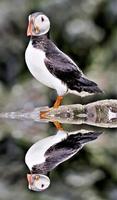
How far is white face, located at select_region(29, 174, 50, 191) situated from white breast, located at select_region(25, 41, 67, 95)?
445 mm

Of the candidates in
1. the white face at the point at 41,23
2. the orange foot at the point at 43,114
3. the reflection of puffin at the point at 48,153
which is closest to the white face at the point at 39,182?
the reflection of puffin at the point at 48,153

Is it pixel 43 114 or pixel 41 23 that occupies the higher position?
pixel 41 23

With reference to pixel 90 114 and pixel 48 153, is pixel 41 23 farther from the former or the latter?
pixel 48 153


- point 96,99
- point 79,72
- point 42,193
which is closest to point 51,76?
point 79,72

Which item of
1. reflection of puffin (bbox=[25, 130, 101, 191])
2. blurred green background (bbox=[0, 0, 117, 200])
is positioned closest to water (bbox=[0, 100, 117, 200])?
reflection of puffin (bbox=[25, 130, 101, 191])

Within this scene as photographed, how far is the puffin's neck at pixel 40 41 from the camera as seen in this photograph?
1694 millimetres

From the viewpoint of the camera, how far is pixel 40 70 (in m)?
1.73

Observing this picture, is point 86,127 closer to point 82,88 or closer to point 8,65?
point 82,88

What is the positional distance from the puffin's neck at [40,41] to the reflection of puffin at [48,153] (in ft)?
1.02

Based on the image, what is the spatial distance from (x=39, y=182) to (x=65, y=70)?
49 centimetres

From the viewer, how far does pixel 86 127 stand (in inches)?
64.0

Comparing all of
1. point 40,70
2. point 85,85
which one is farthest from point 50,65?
point 85,85

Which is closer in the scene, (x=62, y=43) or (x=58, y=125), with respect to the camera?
(x=58, y=125)

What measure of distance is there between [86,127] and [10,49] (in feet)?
1.61
